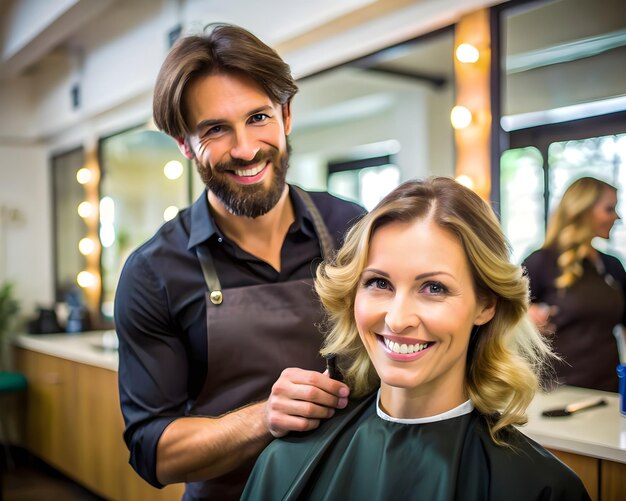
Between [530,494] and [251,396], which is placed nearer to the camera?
[530,494]

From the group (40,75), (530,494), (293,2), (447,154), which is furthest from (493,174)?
(40,75)

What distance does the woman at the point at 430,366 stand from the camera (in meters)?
1.17

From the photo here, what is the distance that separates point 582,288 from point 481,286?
1.71 meters

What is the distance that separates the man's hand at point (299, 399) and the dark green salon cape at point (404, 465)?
0.20 feet

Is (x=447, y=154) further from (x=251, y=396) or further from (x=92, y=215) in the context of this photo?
(x=251, y=396)

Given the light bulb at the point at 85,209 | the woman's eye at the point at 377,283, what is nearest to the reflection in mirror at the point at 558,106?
the woman's eye at the point at 377,283

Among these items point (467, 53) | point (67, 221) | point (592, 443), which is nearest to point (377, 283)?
point (592, 443)

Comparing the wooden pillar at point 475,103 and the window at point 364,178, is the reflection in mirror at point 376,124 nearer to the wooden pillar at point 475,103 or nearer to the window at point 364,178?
the window at point 364,178

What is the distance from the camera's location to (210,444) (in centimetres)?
142

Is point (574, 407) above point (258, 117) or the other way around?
the other way around

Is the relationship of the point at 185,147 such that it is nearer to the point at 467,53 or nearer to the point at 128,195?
the point at 467,53

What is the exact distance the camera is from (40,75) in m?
5.59

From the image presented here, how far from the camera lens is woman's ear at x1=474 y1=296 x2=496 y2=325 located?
1.24 metres

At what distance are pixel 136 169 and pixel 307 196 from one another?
4.07 metres
